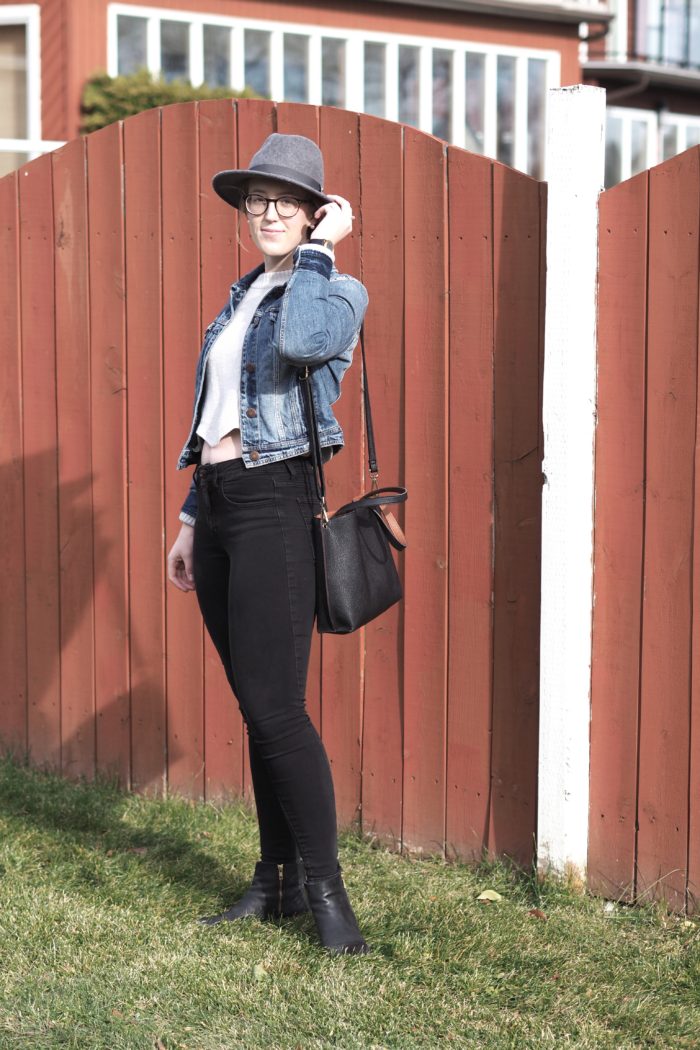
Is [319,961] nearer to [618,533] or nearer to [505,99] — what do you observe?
[618,533]

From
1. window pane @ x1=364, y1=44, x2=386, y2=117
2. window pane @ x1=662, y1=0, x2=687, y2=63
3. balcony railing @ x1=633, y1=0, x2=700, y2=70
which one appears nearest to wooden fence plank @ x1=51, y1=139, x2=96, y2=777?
window pane @ x1=364, y1=44, x2=386, y2=117

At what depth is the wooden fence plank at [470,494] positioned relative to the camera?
402 centimetres

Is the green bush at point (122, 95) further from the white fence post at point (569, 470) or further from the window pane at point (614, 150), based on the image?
the white fence post at point (569, 470)

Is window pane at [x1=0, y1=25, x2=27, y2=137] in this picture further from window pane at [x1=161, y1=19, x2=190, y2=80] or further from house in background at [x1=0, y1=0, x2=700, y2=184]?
window pane at [x1=161, y1=19, x2=190, y2=80]

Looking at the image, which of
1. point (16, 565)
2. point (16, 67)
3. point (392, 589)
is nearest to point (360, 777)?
point (392, 589)

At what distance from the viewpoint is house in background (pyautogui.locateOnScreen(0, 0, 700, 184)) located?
11016 mm

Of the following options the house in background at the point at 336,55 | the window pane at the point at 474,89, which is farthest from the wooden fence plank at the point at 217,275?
the window pane at the point at 474,89

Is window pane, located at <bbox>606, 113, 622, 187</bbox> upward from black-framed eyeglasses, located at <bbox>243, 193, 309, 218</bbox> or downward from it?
upward

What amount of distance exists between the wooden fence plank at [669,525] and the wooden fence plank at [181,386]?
166cm

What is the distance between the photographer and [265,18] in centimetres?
1211

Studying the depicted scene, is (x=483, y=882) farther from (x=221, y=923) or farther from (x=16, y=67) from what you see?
(x=16, y=67)

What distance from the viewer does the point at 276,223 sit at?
3.40 meters

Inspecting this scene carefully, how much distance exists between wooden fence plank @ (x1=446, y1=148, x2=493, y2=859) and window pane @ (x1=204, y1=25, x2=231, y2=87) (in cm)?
864

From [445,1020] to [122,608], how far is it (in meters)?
→ 2.23
